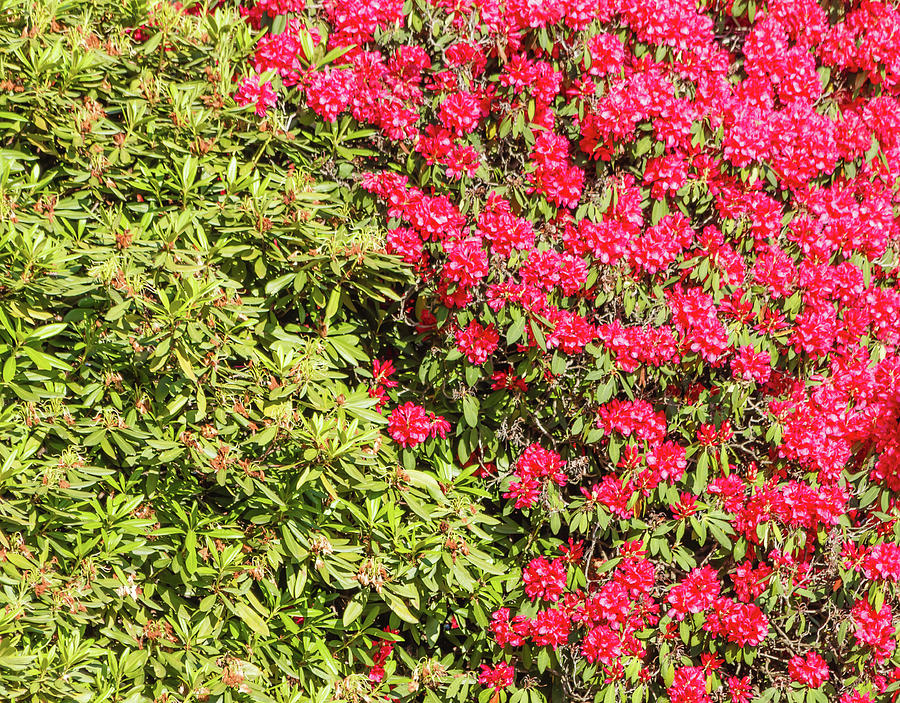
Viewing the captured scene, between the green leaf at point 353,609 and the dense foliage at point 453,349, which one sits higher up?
the dense foliage at point 453,349

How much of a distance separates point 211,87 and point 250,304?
789 millimetres

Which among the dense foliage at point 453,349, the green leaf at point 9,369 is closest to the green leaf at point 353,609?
the dense foliage at point 453,349

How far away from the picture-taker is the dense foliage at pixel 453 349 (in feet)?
9.34

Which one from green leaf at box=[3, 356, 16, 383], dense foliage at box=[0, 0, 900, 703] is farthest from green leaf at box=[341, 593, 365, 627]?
green leaf at box=[3, 356, 16, 383]

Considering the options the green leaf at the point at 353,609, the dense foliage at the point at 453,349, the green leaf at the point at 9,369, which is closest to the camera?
the green leaf at the point at 9,369

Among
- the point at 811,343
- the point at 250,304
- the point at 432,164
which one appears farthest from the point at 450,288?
the point at 811,343

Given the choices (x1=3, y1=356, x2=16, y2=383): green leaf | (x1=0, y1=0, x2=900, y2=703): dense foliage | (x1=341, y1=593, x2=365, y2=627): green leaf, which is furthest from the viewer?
(x1=341, y1=593, x2=365, y2=627): green leaf

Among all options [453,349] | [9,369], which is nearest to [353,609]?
[453,349]

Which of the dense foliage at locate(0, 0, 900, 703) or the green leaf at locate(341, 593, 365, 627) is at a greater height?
the dense foliage at locate(0, 0, 900, 703)

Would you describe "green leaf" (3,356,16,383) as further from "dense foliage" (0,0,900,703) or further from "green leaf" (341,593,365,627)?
"green leaf" (341,593,365,627)

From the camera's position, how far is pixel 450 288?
3264 millimetres

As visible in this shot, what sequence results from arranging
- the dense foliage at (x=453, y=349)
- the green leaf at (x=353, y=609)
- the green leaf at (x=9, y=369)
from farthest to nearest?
the green leaf at (x=353, y=609), the dense foliage at (x=453, y=349), the green leaf at (x=9, y=369)

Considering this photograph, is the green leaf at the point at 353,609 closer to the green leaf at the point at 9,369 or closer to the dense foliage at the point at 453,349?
the dense foliage at the point at 453,349

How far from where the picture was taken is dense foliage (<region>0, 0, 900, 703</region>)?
9.34ft
